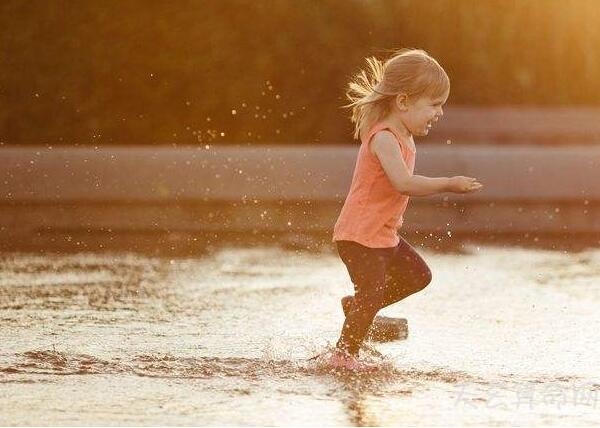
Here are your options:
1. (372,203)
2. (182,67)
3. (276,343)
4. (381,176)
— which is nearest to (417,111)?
(381,176)

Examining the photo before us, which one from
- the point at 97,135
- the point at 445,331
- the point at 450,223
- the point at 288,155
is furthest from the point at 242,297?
the point at 97,135

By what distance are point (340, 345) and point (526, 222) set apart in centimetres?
575

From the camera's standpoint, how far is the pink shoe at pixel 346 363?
6.29 m

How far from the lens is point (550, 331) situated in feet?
24.4

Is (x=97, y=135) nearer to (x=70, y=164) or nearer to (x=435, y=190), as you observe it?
(x=70, y=164)

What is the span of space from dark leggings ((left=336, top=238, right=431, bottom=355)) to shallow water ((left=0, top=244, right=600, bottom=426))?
0.15 meters

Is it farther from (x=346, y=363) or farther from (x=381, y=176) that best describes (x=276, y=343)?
(x=381, y=176)

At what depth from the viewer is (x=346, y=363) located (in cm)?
631

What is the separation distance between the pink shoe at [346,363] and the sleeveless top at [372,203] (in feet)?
1.59

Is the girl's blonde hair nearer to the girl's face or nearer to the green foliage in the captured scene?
the girl's face

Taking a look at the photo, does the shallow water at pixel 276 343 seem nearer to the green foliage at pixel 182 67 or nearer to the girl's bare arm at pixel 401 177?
the girl's bare arm at pixel 401 177

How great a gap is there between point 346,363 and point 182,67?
8406 millimetres

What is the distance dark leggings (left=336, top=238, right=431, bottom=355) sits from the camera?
6469 mm

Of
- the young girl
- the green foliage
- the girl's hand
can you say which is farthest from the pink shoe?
the green foliage
